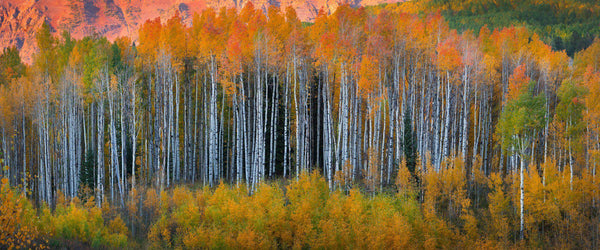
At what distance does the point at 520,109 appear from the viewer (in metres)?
25.6

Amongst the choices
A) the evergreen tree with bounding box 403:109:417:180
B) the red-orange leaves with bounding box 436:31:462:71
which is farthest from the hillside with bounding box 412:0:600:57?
the evergreen tree with bounding box 403:109:417:180

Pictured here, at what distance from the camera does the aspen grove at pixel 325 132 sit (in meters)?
23.8

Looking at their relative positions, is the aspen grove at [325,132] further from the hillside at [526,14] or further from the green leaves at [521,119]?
the hillside at [526,14]

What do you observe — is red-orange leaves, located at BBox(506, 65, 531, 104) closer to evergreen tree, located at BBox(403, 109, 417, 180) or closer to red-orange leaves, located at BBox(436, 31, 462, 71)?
red-orange leaves, located at BBox(436, 31, 462, 71)

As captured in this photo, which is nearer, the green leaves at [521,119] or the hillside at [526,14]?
the green leaves at [521,119]

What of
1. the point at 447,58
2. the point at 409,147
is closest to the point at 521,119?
the point at 447,58

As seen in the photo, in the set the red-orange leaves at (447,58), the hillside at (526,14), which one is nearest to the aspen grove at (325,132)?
the red-orange leaves at (447,58)

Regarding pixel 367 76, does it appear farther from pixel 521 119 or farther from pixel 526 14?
pixel 526 14

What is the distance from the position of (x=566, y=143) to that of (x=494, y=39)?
16.2 meters

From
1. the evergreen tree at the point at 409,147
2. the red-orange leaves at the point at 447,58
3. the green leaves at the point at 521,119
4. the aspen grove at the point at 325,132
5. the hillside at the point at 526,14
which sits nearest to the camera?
the aspen grove at the point at 325,132

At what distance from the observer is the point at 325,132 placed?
97.5 ft

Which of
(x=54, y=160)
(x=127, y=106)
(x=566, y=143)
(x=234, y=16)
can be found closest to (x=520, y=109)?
(x=566, y=143)

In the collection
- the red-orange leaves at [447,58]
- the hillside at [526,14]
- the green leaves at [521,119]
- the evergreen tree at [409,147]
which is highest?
the hillside at [526,14]

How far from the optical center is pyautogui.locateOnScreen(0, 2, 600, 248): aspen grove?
2380 cm
